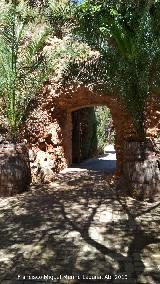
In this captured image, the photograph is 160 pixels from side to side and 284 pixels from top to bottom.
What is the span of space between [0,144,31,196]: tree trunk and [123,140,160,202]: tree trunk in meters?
2.43

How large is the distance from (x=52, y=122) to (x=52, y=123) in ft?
0.11

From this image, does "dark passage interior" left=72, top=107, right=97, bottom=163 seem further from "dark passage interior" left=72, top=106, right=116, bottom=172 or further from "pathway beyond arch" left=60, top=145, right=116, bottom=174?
"pathway beyond arch" left=60, top=145, right=116, bottom=174

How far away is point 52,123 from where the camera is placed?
35.4 ft

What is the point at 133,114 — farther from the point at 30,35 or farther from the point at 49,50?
the point at 30,35

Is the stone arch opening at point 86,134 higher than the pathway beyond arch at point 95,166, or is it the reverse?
the stone arch opening at point 86,134

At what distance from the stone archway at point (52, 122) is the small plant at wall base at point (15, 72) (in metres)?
0.78

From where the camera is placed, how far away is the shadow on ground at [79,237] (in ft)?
14.9

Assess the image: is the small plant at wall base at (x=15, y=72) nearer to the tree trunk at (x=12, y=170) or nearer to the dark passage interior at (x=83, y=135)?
the tree trunk at (x=12, y=170)

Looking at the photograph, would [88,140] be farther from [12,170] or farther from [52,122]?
[12,170]

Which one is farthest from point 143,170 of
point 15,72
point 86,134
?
point 86,134

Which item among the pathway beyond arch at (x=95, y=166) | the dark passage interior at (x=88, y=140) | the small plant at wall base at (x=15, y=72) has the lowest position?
the pathway beyond arch at (x=95, y=166)

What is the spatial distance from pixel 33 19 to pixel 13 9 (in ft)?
9.62

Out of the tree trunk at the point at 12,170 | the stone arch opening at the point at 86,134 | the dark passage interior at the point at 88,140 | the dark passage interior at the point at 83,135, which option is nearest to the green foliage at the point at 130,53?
the tree trunk at the point at 12,170

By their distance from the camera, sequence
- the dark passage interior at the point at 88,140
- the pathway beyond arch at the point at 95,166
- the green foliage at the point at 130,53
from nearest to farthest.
A: the green foliage at the point at 130,53, the pathway beyond arch at the point at 95,166, the dark passage interior at the point at 88,140
